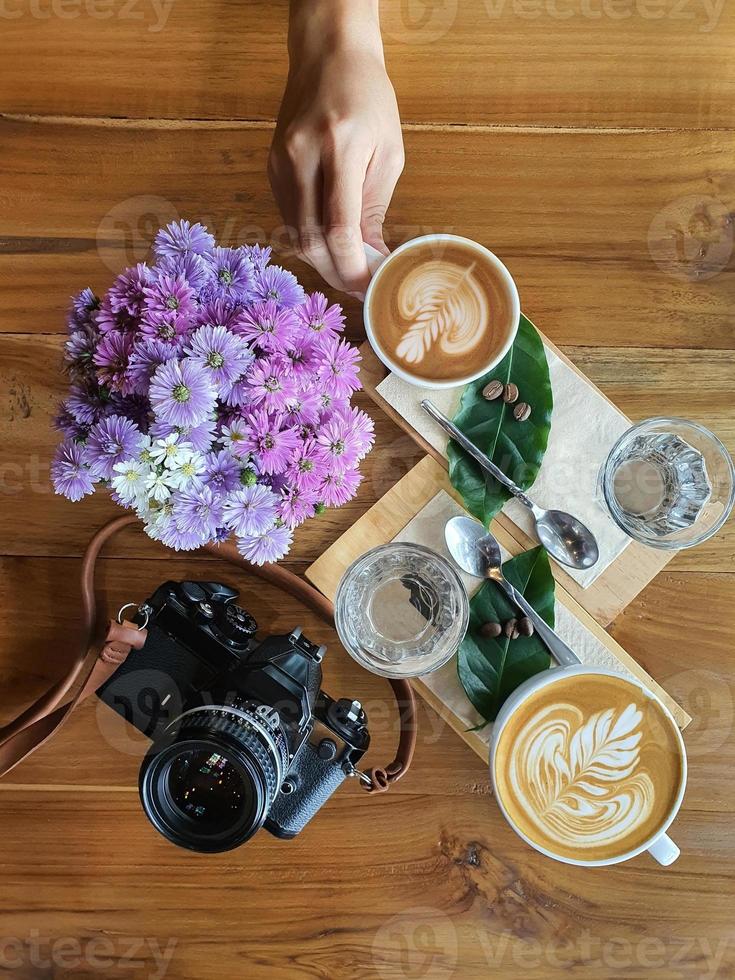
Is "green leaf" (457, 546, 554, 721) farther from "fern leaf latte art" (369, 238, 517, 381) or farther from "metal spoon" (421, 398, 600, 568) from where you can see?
"fern leaf latte art" (369, 238, 517, 381)

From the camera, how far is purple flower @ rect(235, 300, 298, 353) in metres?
0.52

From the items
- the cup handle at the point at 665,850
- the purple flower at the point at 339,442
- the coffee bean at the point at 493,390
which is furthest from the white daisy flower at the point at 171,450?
the cup handle at the point at 665,850

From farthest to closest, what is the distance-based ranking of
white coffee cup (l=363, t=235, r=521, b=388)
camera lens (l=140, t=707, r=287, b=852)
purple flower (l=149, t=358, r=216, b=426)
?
white coffee cup (l=363, t=235, r=521, b=388) < camera lens (l=140, t=707, r=287, b=852) < purple flower (l=149, t=358, r=216, b=426)

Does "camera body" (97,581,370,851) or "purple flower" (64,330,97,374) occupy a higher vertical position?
"purple flower" (64,330,97,374)

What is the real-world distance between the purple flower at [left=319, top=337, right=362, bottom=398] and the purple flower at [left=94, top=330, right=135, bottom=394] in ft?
0.46

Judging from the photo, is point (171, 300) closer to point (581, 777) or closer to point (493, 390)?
point (493, 390)

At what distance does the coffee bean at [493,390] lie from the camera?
2.38ft

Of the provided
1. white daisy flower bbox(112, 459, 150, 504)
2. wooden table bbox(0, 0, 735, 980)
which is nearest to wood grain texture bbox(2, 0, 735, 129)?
wooden table bbox(0, 0, 735, 980)

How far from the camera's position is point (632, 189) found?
77cm

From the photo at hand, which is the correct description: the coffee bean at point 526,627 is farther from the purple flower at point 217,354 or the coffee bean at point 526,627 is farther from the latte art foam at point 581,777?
the purple flower at point 217,354

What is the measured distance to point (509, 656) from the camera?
2.37 feet

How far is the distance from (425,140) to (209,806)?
691 millimetres

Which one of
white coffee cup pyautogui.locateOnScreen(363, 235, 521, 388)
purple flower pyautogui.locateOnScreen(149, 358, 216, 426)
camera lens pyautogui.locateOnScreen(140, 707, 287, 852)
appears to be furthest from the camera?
white coffee cup pyautogui.locateOnScreen(363, 235, 521, 388)

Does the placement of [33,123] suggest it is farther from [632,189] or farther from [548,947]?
[548,947]
